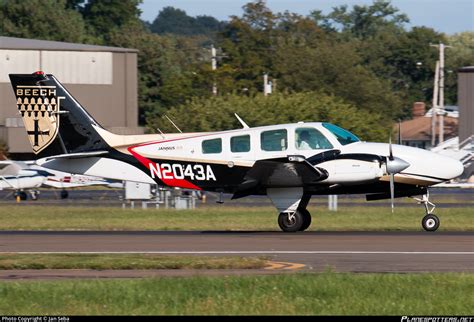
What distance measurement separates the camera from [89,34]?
104m

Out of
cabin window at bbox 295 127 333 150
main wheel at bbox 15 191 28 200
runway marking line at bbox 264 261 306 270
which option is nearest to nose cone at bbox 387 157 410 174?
cabin window at bbox 295 127 333 150

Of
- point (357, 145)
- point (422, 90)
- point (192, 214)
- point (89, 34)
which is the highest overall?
point (89, 34)

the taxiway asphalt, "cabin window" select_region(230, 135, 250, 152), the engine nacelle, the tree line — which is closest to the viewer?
the taxiway asphalt

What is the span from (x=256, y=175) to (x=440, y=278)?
8753mm

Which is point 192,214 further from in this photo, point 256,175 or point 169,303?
point 169,303

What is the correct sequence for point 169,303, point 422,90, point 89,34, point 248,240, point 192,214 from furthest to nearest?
point 89,34 → point 422,90 → point 192,214 → point 248,240 → point 169,303

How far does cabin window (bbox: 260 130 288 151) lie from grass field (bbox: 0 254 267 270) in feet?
19.1

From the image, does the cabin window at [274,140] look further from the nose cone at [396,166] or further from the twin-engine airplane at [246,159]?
the nose cone at [396,166]

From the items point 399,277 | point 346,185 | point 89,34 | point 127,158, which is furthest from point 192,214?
point 89,34

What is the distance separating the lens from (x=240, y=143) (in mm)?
22188

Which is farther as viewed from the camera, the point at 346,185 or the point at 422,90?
the point at 422,90

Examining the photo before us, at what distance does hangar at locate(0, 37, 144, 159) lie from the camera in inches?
2505

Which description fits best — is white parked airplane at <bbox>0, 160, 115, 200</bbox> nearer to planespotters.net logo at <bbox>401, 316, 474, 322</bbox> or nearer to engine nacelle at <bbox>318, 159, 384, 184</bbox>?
engine nacelle at <bbox>318, 159, 384, 184</bbox>

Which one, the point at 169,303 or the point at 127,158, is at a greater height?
the point at 127,158
